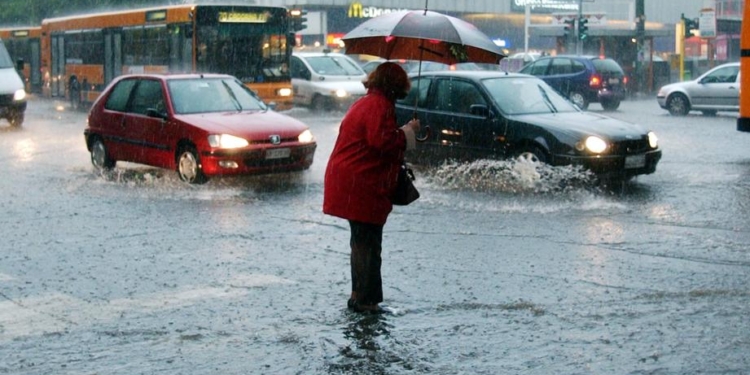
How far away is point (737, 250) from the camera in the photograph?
9.69 meters

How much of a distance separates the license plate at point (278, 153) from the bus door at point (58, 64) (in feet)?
77.3

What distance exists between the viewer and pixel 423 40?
8.48 meters

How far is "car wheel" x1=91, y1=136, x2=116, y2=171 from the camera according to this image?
16.2 metres

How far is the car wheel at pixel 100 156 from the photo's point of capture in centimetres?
1622

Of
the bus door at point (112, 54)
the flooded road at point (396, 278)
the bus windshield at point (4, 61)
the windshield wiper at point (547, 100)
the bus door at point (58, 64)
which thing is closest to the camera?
the flooded road at point (396, 278)

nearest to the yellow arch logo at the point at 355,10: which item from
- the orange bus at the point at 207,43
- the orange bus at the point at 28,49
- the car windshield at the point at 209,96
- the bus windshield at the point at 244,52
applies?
the orange bus at the point at 28,49

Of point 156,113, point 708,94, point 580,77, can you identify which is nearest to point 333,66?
point 580,77

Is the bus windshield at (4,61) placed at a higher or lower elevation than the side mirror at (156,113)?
higher

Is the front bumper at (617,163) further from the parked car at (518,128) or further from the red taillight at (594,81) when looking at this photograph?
the red taillight at (594,81)

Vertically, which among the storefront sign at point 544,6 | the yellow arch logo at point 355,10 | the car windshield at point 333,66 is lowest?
the car windshield at point 333,66

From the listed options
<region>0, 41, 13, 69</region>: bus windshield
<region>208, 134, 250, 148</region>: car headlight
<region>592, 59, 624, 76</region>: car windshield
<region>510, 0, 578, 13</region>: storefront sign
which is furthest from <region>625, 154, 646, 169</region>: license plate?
<region>510, 0, 578, 13</region>: storefront sign

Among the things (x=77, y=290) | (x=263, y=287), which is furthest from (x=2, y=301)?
(x=263, y=287)

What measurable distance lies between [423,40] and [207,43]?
18816 mm

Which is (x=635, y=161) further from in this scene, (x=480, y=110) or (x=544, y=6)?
(x=544, y=6)
